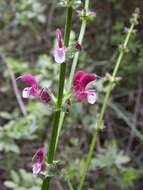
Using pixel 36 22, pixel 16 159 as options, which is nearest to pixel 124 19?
pixel 36 22

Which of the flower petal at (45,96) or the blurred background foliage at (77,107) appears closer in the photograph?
the flower petal at (45,96)

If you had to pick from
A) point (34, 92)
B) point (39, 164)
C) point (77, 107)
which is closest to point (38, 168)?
point (39, 164)

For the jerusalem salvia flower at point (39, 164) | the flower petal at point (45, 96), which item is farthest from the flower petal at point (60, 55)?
the jerusalem salvia flower at point (39, 164)

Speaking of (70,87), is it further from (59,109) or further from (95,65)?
(95,65)

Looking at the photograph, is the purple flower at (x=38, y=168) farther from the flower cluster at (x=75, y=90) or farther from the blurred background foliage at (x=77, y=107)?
the blurred background foliage at (x=77, y=107)

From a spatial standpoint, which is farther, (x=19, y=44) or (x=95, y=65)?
(x=19, y=44)

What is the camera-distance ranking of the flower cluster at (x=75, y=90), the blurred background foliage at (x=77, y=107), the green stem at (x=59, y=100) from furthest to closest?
the blurred background foliage at (x=77, y=107), the flower cluster at (x=75, y=90), the green stem at (x=59, y=100)

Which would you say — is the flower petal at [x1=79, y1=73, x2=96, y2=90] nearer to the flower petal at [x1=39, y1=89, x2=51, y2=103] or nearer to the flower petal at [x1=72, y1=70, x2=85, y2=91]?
the flower petal at [x1=72, y1=70, x2=85, y2=91]

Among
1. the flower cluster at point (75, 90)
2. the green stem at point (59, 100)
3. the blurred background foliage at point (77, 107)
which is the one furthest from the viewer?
the blurred background foliage at point (77, 107)
